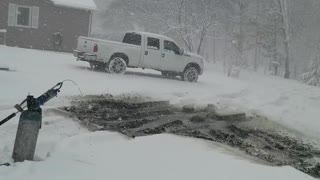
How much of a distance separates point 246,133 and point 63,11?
20.5 metres

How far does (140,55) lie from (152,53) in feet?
1.93

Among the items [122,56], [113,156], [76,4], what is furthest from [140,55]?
[113,156]

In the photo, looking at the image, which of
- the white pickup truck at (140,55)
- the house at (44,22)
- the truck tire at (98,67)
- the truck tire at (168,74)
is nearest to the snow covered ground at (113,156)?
the white pickup truck at (140,55)

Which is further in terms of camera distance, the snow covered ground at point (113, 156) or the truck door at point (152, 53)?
the truck door at point (152, 53)

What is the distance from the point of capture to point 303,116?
13453 millimetres

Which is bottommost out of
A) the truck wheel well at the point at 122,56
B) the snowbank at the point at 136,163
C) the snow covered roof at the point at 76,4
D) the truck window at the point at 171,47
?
the snowbank at the point at 136,163

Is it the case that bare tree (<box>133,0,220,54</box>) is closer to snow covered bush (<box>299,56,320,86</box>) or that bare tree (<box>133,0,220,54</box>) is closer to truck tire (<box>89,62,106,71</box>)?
snow covered bush (<box>299,56,320,86</box>)

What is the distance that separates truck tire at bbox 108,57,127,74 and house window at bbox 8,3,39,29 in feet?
39.3

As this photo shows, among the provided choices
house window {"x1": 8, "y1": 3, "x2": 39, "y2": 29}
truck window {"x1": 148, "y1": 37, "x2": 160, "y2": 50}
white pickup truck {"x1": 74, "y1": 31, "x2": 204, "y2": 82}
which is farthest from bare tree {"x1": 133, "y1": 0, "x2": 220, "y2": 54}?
truck window {"x1": 148, "y1": 37, "x2": 160, "y2": 50}

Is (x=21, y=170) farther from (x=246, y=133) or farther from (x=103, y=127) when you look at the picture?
(x=246, y=133)

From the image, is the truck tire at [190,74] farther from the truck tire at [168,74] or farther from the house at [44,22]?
the house at [44,22]

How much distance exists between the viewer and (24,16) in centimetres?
2747

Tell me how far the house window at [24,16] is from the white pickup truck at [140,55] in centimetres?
1058

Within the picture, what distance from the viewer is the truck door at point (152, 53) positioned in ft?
59.8
